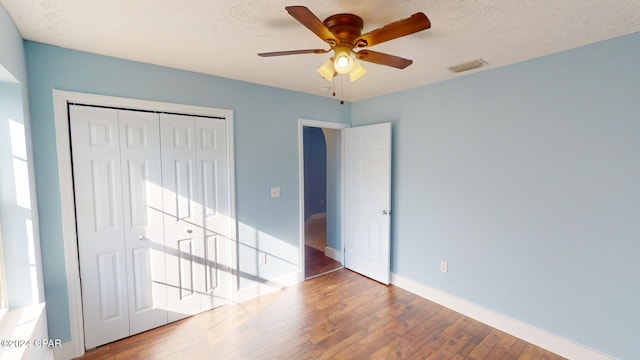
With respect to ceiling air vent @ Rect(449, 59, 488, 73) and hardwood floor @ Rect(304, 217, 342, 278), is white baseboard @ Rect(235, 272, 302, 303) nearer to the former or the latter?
hardwood floor @ Rect(304, 217, 342, 278)

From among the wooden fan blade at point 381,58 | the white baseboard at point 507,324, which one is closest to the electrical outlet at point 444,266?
the white baseboard at point 507,324

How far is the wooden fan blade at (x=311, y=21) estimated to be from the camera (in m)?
1.18

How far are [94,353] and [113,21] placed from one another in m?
2.44

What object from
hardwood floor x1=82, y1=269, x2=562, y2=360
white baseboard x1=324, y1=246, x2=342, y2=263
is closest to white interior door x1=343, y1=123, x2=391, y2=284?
white baseboard x1=324, y1=246, x2=342, y2=263

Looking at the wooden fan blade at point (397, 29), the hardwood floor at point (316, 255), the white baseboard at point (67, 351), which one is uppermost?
the wooden fan blade at point (397, 29)

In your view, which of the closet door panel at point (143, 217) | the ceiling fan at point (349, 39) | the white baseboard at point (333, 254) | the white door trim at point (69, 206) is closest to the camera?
the ceiling fan at point (349, 39)

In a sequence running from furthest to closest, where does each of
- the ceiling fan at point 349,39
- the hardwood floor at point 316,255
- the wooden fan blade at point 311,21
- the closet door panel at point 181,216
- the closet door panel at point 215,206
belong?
the hardwood floor at point 316,255
the closet door panel at point 215,206
the closet door panel at point 181,216
the ceiling fan at point 349,39
the wooden fan blade at point 311,21

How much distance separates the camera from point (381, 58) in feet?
5.36

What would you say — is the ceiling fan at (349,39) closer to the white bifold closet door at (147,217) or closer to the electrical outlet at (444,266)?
the white bifold closet door at (147,217)

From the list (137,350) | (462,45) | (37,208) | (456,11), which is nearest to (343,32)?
(456,11)

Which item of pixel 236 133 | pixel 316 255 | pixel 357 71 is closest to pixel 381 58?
pixel 357 71

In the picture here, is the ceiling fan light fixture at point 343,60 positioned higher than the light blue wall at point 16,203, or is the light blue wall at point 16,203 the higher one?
the ceiling fan light fixture at point 343,60

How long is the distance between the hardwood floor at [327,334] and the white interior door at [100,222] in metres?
0.22

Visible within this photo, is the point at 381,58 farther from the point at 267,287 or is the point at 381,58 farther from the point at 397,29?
the point at 267,287
